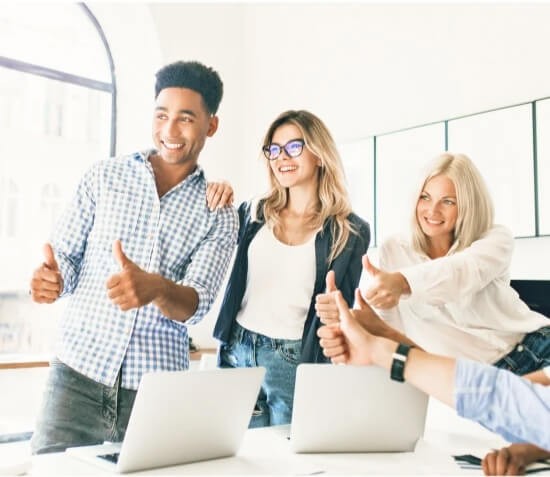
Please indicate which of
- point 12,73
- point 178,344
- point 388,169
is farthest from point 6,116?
point 178,344

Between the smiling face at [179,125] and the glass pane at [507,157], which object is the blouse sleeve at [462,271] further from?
the glass pane at [507,157]

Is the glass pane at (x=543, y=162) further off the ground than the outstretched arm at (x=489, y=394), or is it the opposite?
the glass pane at (x=543, y=162)

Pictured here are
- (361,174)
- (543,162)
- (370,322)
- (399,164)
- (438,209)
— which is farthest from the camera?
(361,174)

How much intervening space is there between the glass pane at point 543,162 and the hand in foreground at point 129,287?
7.56 feet

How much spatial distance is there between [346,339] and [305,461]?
0.87 ft

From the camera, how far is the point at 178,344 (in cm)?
177

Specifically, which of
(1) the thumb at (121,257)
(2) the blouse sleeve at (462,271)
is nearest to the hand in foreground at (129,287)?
(1) the thumb at (121,257)

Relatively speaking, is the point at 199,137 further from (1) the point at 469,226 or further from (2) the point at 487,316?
(2) the point at 487,316

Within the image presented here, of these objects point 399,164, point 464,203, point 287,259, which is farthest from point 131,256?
point 399,164

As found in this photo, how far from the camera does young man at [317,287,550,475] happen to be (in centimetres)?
112

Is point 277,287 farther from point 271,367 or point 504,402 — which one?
point 504,402

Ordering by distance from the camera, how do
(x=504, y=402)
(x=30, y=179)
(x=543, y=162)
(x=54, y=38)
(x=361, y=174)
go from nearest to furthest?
(x=504, y=402) < (x=543, y=162) < (x=361, y=174) < (x=30, y=179) < (x=54, y=38)

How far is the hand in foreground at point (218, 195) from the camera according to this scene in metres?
1.89

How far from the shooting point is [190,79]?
6.45 feet
